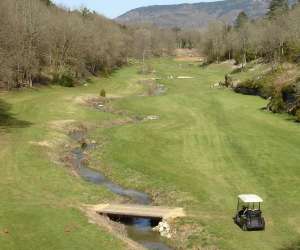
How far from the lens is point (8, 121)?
70.2 metres

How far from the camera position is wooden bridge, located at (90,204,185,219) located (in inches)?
1458

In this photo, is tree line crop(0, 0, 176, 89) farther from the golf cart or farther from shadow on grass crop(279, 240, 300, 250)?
shadow on grass crop(279, 240, 300, 250)

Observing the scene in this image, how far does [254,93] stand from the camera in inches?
4097

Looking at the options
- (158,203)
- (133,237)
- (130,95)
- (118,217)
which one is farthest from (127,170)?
(130,95)

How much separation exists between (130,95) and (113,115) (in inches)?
1036

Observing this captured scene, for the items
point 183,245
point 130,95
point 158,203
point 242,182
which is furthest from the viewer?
point 130,95

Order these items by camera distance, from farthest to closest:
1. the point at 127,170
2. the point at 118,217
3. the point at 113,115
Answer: the point at 113,115 < the point at 127,170 < the point at 118,217

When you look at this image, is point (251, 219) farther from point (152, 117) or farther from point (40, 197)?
point (152, 117)

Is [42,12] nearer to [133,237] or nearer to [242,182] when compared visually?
[242,182]

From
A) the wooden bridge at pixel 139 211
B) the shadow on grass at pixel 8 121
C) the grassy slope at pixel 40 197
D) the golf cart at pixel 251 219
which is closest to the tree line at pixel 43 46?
the shadow on grass at pixel 8 121

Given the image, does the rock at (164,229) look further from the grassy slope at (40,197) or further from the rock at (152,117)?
the rock at (152,117)

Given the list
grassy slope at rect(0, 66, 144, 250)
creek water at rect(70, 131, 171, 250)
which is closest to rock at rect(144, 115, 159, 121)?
grassy slope at rect(0, 66, 144, 250)

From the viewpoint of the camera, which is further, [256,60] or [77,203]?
[256,60]

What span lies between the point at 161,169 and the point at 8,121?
2936cm
